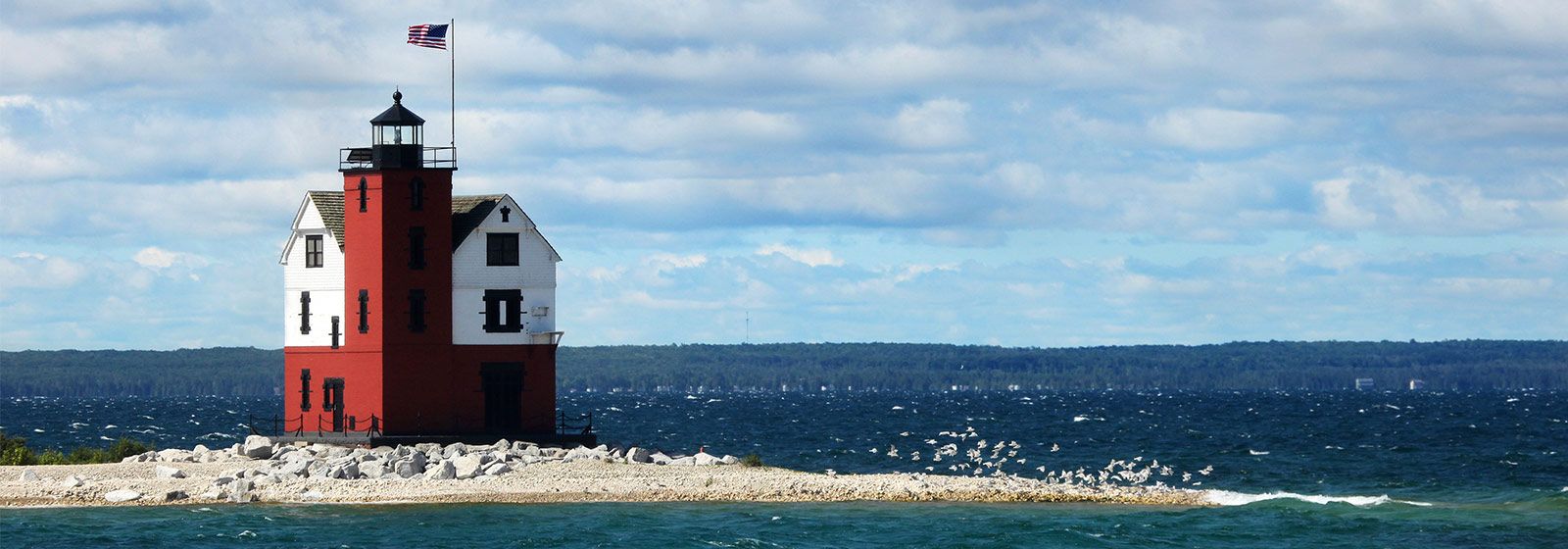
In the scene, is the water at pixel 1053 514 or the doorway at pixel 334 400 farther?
the doorway at pixel 334 400

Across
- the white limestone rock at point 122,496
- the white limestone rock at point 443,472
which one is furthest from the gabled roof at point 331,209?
the white limestone rock at point 122,496

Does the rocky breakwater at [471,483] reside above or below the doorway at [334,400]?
below

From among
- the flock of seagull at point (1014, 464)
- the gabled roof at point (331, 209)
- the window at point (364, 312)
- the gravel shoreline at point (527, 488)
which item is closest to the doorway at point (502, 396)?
the window at point (364, 312)

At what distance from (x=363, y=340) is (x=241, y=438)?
119ft

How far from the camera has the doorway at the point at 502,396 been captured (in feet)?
204

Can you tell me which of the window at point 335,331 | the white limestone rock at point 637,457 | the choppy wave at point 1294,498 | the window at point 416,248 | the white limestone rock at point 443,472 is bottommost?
the choppy wave at point 1294,498

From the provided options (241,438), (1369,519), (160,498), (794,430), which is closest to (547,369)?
(160,498)

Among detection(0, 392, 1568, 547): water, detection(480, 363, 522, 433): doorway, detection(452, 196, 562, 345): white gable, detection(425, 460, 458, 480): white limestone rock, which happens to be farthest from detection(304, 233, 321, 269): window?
detection(0, 392, 1568, 547): water

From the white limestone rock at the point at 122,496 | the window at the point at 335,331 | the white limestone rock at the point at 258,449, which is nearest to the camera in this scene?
the white limestone rock at the point at 122,496

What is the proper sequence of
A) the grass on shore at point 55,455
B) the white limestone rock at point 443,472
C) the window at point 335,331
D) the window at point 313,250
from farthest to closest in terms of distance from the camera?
the window at point 313,250, the window at point 335,331, the grass on shore at point 55,455, the white limestone rock at point 443,472

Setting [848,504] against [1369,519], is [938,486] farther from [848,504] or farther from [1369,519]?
[1369,519]

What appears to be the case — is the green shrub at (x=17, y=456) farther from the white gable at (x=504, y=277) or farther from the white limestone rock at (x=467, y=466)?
the white limestone rock at (x=467, y=466)

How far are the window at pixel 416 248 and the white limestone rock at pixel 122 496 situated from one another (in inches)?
446

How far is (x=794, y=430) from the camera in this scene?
106000 mm
